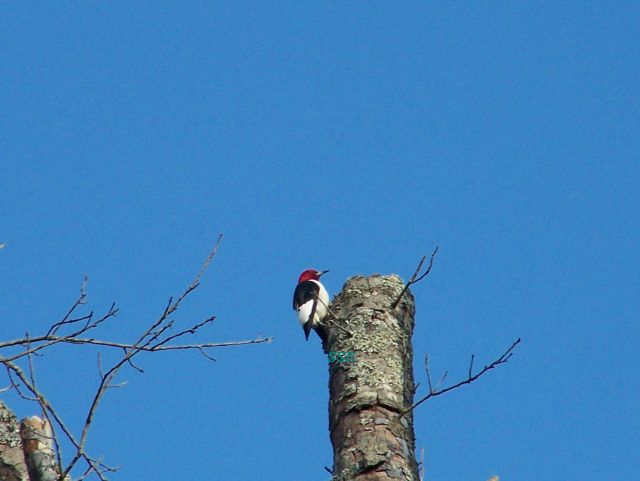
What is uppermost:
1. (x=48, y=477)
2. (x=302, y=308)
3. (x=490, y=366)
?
(x=302, y=308)

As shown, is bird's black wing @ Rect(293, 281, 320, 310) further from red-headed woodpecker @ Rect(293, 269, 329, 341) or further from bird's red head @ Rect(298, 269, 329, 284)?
bird's red head @ Rect(298, 269, 329, 284)

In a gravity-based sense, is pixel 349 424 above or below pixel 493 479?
above

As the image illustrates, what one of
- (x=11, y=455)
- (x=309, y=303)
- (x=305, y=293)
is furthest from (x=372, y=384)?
(x=305, y=293)

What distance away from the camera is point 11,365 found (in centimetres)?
343

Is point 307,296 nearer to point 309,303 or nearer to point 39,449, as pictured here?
point 309,303

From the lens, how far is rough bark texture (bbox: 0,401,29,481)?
3609 millimetres

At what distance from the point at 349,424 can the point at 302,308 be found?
10.5ft

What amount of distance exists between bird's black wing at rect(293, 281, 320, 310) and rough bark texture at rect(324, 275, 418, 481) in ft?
6.96

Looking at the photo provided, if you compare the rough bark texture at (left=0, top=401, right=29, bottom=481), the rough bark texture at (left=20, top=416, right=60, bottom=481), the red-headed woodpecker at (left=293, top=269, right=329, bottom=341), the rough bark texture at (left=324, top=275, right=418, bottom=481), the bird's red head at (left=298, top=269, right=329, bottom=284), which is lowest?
the rough bark texture at (left=20, top=416, right=60, bottom=481)

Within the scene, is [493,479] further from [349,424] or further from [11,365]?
[11,365]

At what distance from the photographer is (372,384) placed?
4684 millimetres

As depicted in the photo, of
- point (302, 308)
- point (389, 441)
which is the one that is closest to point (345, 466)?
point (389, 441)

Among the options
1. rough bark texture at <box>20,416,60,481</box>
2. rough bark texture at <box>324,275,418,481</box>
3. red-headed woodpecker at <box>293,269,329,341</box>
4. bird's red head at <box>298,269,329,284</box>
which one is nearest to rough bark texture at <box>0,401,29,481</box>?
rough bark texture at <box>20,416,60,481</box>

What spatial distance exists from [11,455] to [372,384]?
1.68 m
